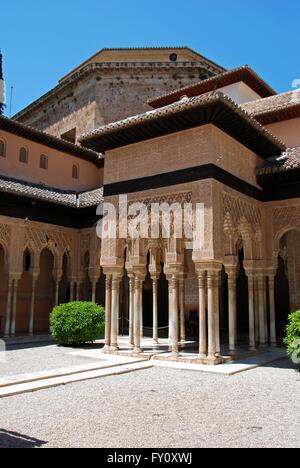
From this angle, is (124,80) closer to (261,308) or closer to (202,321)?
(261,308)

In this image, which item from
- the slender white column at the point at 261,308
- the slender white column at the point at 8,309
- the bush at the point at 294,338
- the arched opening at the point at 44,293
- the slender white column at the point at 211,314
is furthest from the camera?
the arched opening at the point at 44,293

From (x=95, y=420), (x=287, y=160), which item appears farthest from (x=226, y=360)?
(x=287, y=160)

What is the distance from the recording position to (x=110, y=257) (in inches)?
436

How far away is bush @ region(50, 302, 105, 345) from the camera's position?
41.9 ft

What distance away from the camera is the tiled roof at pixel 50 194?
14515 mm

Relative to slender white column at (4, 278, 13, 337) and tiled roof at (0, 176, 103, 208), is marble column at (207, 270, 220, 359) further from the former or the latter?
slender white column at (4, 278, 13, 337)

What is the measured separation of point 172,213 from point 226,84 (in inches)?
436

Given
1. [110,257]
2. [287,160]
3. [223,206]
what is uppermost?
[287,160]

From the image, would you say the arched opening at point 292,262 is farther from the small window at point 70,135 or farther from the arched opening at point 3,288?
the small window at point 70,135

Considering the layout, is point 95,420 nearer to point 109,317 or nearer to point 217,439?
point 217,439

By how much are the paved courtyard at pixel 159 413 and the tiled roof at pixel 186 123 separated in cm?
554

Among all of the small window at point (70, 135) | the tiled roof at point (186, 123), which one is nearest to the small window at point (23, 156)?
the tiled roof at point (186, 123)
